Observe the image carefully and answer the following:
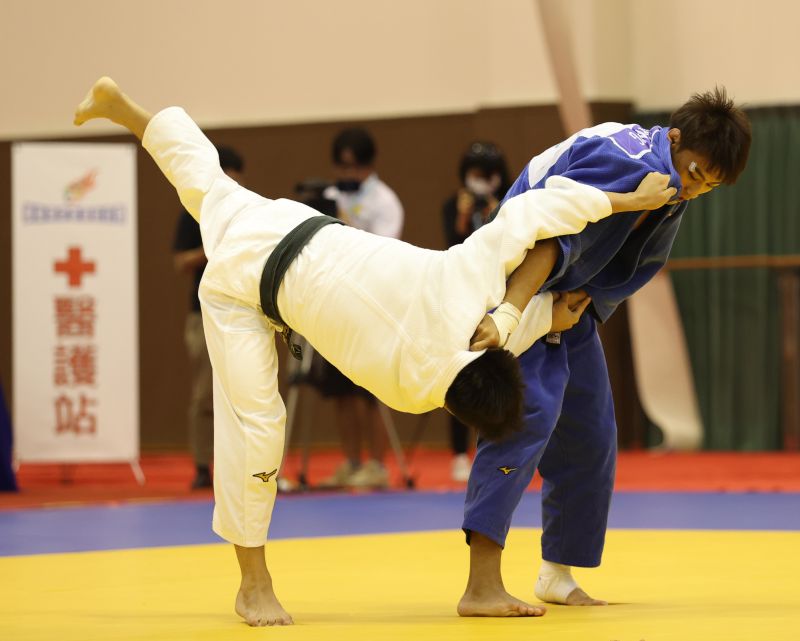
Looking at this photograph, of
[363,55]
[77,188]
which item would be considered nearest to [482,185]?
[77,188]

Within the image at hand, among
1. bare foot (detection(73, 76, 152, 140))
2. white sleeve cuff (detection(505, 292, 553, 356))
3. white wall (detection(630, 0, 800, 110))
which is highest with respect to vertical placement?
white wall (detection(630, 0, 800, 110))

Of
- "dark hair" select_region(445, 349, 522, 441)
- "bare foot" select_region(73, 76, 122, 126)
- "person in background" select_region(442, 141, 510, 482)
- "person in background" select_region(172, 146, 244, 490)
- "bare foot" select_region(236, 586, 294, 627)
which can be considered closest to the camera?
"dark hair" select_region(445, 349, 522, 441)

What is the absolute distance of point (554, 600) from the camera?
10.6 ft

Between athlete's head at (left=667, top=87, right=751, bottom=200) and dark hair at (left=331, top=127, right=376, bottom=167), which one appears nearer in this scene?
athlete's head at (left=667, top=87, right=751, bottom=200)

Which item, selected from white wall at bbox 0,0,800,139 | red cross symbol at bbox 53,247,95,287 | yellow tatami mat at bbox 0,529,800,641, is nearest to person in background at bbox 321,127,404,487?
red cross symbol at bbox 53,247,95,287

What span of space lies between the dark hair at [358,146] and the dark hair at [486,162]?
0.45 metres

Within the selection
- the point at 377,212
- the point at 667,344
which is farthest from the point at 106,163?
the point at 667,344

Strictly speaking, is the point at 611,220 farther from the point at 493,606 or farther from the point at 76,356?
the point at 76,356

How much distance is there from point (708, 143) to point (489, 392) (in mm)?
746

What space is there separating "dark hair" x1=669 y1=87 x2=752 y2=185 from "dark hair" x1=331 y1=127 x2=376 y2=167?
3715 mm

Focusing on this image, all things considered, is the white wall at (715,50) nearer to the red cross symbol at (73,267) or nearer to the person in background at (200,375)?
Answer: the person in background at (200,375)

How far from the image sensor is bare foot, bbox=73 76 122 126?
10.8ft

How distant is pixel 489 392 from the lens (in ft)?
8.87

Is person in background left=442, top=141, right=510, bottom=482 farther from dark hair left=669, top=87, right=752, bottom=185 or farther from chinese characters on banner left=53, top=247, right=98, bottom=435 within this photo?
dark hair left=669, top=87, right=752, bottom=185
